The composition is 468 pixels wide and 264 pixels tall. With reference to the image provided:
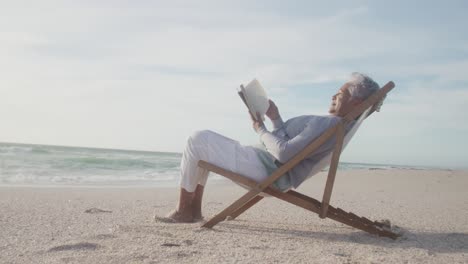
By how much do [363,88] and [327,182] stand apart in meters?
0.81

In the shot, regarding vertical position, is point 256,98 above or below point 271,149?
above

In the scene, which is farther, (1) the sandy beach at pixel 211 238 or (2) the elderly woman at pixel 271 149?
(2) the elderly woman at pixel 271 149

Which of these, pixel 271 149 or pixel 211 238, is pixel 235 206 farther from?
pixel 271 149

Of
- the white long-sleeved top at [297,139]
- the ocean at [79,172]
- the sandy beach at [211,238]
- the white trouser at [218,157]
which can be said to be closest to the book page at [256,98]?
the white long-sleeved top at [297,139]

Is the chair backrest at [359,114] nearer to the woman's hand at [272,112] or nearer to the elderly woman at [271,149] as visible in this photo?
the elderly woman at [271,149]

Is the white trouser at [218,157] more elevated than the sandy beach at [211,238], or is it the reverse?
the white trouser at [218,157]

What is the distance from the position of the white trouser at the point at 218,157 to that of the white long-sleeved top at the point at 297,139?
18 cm

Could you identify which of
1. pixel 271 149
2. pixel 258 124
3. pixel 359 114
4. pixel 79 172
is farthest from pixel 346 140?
pixel 79 172

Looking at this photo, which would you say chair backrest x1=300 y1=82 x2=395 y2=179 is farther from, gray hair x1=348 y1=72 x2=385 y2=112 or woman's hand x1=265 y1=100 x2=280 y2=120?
woman's hand x1=265 y1=100 x2=280 y2=120

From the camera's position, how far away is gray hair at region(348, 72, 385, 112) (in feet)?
12.0

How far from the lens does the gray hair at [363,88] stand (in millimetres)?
3658

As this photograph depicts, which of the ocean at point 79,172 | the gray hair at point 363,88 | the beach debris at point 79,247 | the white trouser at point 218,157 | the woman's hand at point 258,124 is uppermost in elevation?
the gray hair at point 363,88

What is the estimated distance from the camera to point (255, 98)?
384 cm

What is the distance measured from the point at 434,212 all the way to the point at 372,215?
0.80 m
